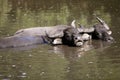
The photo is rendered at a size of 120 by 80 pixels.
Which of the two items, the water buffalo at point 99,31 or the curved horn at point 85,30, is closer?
the water buffalo at point 99,31

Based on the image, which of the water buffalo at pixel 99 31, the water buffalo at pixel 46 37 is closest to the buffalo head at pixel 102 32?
the water buffalo at pixel 99 31

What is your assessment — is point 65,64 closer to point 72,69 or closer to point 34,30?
point 72,69

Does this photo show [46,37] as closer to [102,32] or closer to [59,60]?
[102,32]

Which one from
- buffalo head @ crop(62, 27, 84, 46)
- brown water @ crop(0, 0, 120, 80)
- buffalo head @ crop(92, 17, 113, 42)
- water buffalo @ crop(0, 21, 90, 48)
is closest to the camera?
brown water @ crop(0, 0, 120, 80)

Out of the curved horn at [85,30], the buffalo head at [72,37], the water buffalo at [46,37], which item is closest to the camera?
the water buffalo at [46,37]

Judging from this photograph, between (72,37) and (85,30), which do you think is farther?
(85,30)

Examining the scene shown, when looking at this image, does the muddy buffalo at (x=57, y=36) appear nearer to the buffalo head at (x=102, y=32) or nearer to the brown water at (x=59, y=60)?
the buffalo head at (x=102, y=32)

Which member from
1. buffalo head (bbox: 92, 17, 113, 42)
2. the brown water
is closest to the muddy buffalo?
buffalo head (bbox: 92, 17, 113, 42)

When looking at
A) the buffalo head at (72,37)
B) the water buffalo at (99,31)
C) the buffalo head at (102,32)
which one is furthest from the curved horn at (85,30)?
the buffalo head at (72,37)

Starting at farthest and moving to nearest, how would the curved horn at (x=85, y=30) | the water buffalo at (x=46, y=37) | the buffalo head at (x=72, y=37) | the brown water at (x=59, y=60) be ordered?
the curved horn at (x=85, y=30) < the buffalo head at (x=72, y=37) < the water buffalo at (x=46, y=37) < the brown water at (x=59, y=60)

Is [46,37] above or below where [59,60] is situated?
above

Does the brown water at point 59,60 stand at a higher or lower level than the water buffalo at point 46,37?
lower

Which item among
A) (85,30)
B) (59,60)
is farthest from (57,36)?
(59,60)

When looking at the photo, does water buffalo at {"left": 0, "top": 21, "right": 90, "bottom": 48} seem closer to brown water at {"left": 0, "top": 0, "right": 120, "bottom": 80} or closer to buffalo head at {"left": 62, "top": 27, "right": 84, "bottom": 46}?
buffalo head at {"left": 62, "top": 27, "right": 84, "bottom": 46}
